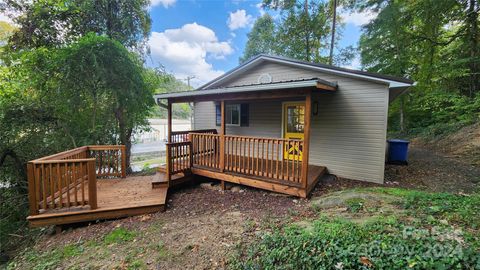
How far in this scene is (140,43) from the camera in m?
10.9

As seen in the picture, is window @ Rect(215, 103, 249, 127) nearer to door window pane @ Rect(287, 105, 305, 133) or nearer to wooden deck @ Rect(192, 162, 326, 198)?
door window pane @ Rect(287, 105, 305, 133)

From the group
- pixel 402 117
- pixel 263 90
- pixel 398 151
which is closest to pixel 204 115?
pixel 263 90

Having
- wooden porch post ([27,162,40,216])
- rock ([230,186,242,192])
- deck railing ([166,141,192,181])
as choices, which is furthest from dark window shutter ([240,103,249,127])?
wooden porch post ([27,162,40,216])

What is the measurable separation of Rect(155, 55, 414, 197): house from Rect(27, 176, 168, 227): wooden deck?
2.79ft

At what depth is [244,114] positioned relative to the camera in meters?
7.89

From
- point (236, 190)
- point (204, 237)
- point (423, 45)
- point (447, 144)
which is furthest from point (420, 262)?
point (423, 45)

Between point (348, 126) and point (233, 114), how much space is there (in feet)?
13.4

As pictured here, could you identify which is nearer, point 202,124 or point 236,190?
point 236,190

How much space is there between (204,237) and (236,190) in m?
2.55

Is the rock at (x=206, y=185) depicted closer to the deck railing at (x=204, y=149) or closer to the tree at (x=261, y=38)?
the deck railing at (x=204, y=149)

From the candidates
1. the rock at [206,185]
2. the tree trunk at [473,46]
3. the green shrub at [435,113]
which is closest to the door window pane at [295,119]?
the rock at [206,185]

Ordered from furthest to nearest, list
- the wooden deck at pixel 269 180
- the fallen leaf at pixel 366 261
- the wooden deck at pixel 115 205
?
the wooden deck at pixel 269 180 < the wooden deck at pixel 115 205 < the fallen leaf at pixel 366 261

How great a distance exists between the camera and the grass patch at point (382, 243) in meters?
1.86

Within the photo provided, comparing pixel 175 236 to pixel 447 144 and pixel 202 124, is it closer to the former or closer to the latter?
pixel 202 124
